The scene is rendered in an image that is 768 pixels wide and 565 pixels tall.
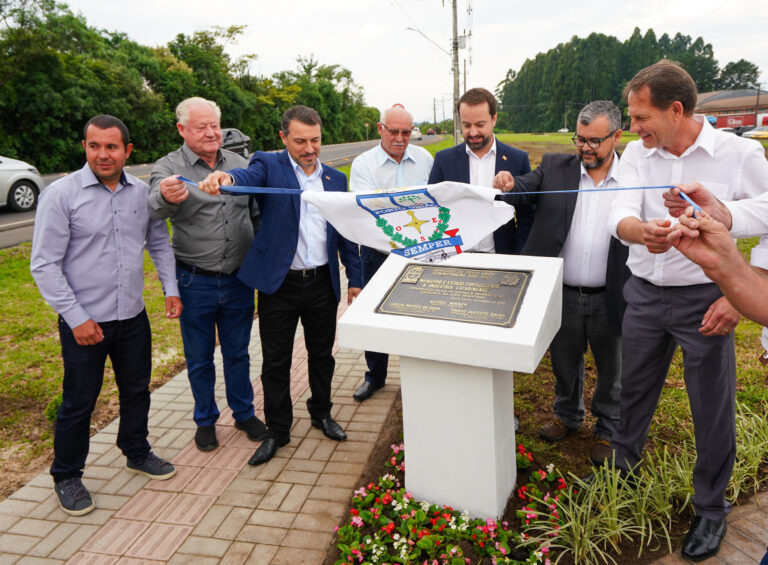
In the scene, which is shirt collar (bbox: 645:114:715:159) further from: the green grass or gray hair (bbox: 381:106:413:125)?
the green grass

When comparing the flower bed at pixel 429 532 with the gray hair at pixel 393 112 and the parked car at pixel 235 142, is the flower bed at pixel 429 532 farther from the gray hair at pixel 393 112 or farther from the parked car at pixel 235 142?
the parked car at pixel 235 142

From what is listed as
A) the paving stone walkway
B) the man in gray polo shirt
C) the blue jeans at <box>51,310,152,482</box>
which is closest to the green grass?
the paving stone walkway

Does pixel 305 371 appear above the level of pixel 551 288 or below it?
below

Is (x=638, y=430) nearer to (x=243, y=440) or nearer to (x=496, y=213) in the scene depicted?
(x=496, y=213)

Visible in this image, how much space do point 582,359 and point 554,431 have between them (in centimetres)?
54

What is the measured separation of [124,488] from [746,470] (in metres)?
3.67

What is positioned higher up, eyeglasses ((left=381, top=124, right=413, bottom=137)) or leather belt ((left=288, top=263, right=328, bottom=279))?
eyeglasses ((left=381, top=124, right=413, bottom=137))

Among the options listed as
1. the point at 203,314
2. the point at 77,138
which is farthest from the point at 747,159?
the point at 77,138

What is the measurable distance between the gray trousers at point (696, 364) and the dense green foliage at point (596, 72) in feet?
306

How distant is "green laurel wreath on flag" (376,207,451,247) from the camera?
280cm

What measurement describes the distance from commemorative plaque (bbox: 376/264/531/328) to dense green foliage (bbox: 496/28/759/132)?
9319cm

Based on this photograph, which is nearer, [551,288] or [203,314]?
[551,288]

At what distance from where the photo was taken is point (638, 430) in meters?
2.81

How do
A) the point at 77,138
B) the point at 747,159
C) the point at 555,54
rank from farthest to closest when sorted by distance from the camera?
1. the point at 555,54
2. the point at 77,138
3. the point at 747,159
